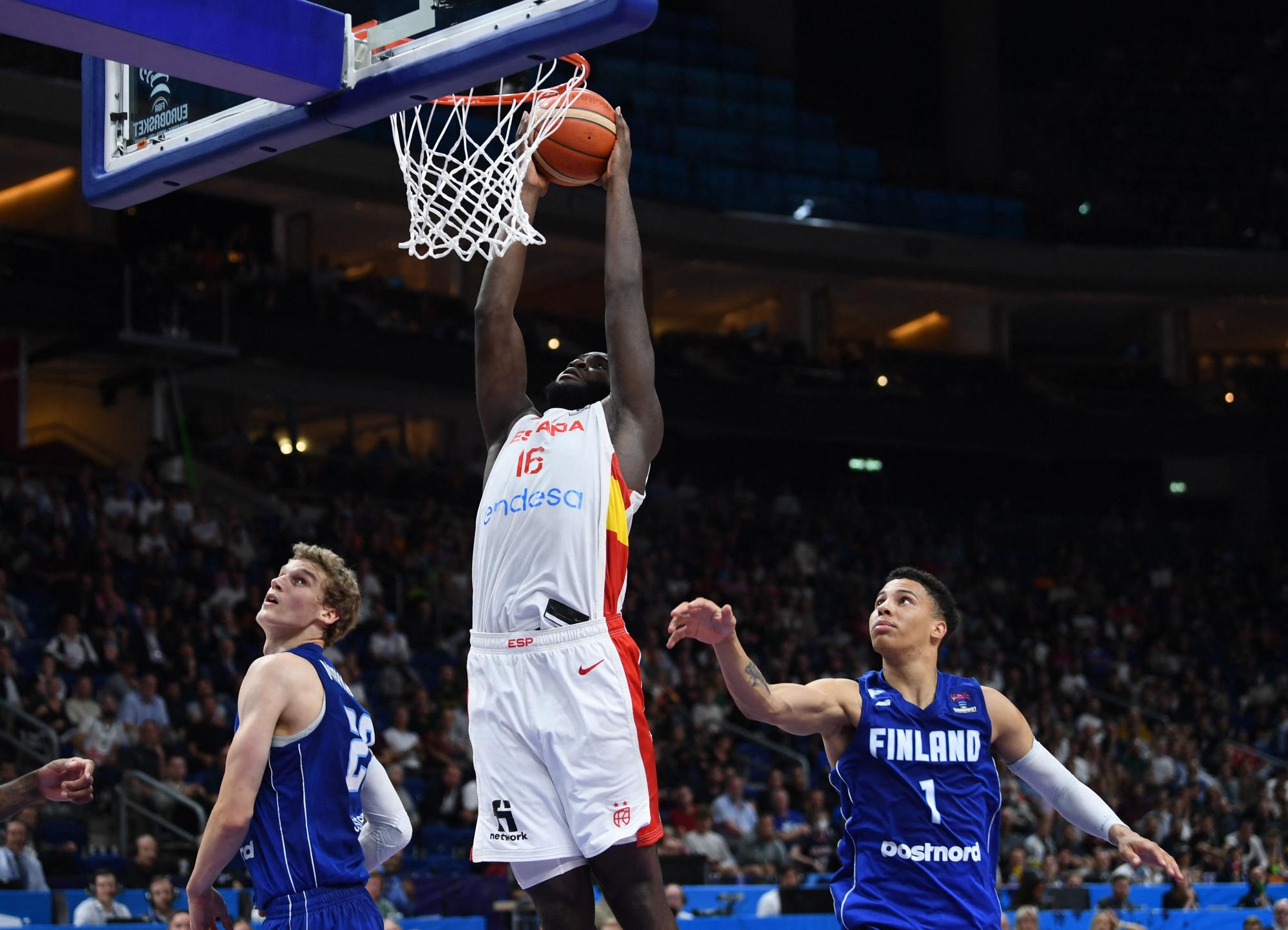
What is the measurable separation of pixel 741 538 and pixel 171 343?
29.2ft

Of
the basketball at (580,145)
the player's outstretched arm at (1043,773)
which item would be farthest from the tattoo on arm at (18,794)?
the player's outstretched arm at (1043,773)

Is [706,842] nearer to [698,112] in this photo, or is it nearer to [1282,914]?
[1282,914]

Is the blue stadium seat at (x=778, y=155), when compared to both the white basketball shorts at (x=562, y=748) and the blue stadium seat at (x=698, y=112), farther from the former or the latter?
the white basketball shorts at (x=562, y=748)

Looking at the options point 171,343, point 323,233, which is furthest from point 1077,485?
point 171,343

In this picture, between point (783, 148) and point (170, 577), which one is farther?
point (783, 148)

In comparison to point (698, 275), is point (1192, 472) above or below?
below

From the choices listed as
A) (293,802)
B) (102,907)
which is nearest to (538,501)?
(293,802)

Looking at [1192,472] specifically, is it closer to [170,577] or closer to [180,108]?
[170,577]

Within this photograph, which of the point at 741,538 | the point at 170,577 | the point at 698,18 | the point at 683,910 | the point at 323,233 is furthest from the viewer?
the point at 698,18

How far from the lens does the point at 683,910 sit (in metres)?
11.7

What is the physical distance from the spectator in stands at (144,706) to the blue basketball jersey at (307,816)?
966cm

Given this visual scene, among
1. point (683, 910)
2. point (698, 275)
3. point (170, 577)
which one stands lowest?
point (683, 910)

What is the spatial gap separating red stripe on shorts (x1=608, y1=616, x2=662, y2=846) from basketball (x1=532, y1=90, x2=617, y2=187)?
142cm

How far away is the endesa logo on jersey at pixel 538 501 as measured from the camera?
4527 millimetres
